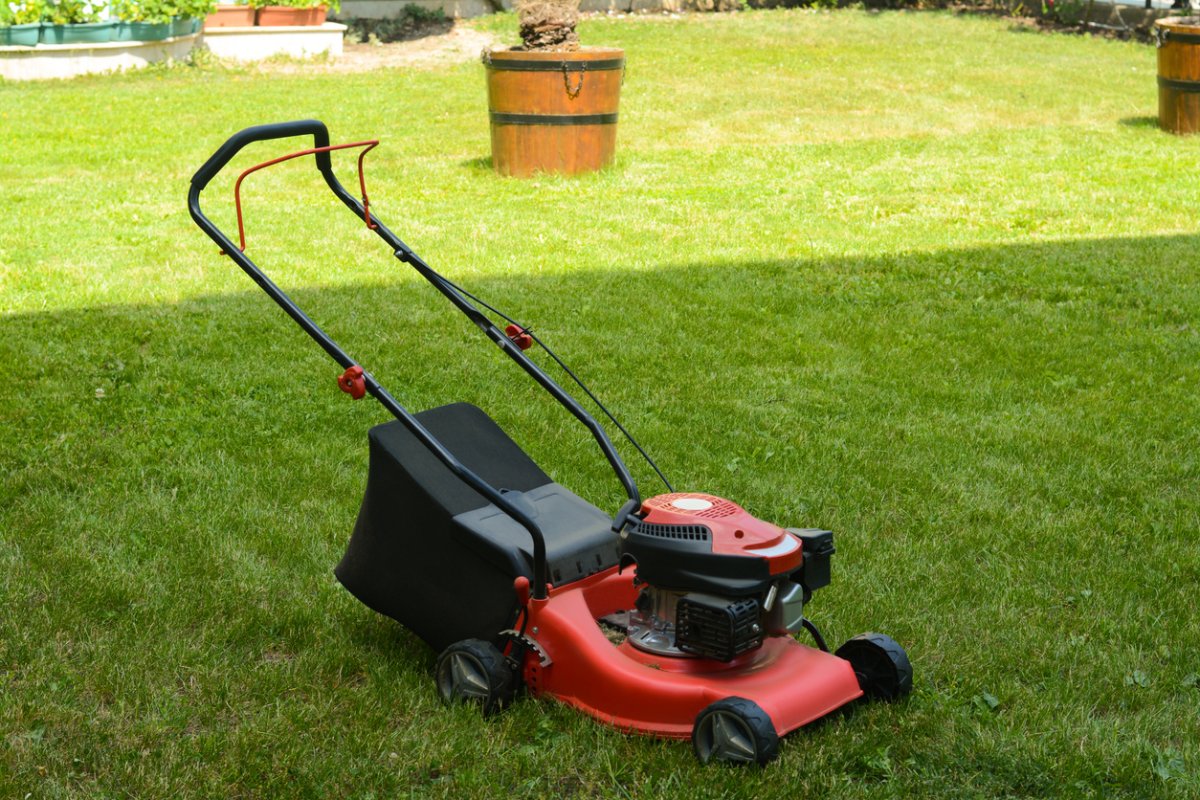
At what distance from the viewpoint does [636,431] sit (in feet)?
17.7

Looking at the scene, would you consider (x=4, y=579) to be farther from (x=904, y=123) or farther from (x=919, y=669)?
(x=904, y=123)

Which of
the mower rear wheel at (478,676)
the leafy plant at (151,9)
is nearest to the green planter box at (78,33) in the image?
the leafy plant at (151,9)

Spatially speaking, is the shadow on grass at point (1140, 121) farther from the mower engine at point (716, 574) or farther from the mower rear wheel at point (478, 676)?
the mower rear wheel at point (478, 676)

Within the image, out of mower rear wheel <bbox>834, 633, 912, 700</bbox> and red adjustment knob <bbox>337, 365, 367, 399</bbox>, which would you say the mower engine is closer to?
mower rear wheel <bbox>834, 633, 912, 700</bbox>

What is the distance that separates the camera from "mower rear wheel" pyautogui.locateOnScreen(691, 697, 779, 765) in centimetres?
296

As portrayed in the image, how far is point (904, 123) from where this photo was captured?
547 inches

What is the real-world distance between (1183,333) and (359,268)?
4.27m

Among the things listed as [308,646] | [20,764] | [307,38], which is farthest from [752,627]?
[307,38]

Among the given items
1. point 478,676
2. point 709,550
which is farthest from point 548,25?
point 709,550

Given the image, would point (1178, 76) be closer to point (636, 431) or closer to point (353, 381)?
point (636, 431)

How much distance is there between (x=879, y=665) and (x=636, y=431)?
215 centimetres

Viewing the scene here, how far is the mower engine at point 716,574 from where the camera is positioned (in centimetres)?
306

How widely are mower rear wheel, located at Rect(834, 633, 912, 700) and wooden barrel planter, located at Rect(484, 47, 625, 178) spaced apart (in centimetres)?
767

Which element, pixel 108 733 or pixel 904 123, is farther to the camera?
pixel 904 123
